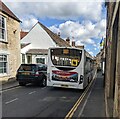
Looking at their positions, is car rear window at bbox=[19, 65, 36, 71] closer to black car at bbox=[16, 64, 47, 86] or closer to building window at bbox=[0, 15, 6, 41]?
black car at bbox=[16, 64, 47, 86]

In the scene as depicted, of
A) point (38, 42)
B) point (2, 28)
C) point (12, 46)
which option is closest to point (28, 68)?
point (2, 28)

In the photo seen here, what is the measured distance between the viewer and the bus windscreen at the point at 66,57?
14062 millimetres

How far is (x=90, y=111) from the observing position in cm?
815

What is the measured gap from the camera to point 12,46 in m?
20.4

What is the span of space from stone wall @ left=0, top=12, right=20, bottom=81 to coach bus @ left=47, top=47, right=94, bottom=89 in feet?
19.3

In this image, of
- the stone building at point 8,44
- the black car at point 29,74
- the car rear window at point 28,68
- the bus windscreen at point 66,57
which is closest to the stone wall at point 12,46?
the stone building at point 8,44

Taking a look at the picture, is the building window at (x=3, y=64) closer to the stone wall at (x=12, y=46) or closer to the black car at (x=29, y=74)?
the stone wall at (x=12, y=46)

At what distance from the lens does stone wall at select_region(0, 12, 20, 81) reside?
19.0 m

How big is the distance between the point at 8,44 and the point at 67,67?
7860 millimetres

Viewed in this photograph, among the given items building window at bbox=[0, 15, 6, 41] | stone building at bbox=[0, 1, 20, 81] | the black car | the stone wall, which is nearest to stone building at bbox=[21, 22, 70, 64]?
the stone wall

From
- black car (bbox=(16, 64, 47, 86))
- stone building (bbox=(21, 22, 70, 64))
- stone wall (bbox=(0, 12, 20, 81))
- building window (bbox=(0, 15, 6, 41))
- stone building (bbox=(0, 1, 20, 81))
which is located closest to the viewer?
black car (bbox=(16, 64, 47, 86))

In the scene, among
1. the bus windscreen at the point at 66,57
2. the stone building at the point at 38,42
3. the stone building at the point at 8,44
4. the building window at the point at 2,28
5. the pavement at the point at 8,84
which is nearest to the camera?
the bus windscreen at the point at 66,57

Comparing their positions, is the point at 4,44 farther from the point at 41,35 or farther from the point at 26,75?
the point at 41,35

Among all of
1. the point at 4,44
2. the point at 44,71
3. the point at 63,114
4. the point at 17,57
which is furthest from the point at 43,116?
the point at 17,57
